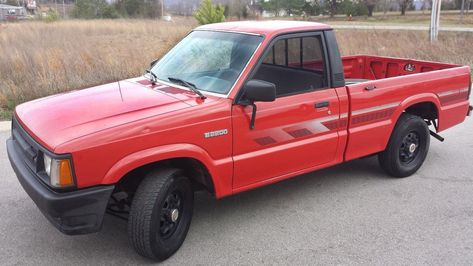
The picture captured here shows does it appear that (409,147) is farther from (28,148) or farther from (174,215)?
(28,148)

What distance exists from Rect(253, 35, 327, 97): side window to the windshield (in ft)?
1.04

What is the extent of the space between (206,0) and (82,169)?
2286cm

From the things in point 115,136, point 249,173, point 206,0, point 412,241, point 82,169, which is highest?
point 206,0

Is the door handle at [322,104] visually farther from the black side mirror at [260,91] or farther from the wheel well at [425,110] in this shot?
the wheel well at [425,110]

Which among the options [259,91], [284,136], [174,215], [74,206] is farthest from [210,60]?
[74,206]

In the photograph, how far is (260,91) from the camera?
3.50m

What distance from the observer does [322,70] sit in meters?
4.37

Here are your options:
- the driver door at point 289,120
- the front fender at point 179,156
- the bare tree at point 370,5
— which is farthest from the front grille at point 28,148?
the bare tree at point 370,5

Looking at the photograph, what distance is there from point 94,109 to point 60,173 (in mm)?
693

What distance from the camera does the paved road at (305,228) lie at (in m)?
3.50

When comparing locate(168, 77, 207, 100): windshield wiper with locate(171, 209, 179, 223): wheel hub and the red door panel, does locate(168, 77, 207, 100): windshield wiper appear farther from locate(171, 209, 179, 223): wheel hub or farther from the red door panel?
locate(171, 209, 179, 223): wheel hub

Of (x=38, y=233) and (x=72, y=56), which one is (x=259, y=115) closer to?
(x=38, y=233)

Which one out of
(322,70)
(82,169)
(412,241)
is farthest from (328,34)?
(82,169)

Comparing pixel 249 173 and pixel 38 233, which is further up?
pixel 249 173
